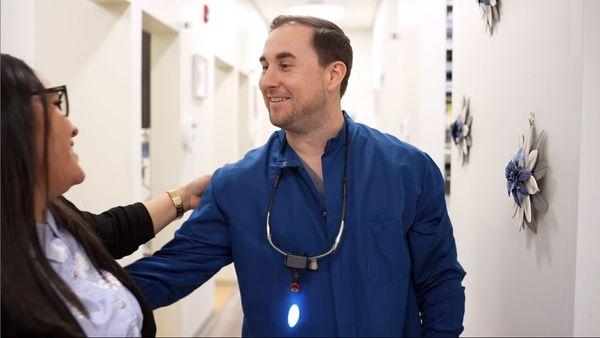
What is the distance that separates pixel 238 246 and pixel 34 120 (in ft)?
2.05

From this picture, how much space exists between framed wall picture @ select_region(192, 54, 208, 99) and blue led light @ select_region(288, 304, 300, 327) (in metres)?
2.70

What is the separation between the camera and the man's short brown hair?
1608 mm

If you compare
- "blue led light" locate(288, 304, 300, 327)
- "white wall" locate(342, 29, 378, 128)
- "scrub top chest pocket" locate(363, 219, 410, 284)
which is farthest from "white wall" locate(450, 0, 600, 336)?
"white wall" locate(342, 29, 378, 128)

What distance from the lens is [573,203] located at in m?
1.26

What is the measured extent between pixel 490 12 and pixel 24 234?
1544mm

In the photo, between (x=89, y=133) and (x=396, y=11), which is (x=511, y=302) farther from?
(x=396, y=11)

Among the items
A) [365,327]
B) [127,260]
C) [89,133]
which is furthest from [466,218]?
[89,133]

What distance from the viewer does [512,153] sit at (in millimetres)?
1685

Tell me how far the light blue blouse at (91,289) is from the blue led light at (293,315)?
0.38 m

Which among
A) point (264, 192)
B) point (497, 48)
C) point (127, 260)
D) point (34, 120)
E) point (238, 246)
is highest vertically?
point (497, 48)

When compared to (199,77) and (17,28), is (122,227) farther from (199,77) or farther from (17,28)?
(199,77)

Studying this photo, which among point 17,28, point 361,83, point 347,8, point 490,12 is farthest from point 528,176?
point 361,83

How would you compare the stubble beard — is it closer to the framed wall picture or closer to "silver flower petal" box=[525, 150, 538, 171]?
"silver flower petal" box=[525, 150, 538, 171]

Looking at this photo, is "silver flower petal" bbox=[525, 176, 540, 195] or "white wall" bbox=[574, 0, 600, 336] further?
"silver flower petal" bbox=[525, 176, 540, 195]
